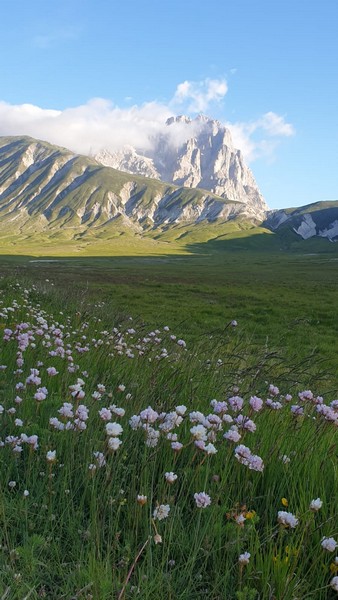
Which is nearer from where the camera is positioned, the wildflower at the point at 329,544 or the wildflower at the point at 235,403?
the wildflower at the point at 329,544

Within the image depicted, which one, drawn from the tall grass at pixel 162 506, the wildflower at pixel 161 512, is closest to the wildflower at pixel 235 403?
the tall grass at pixel 162 506

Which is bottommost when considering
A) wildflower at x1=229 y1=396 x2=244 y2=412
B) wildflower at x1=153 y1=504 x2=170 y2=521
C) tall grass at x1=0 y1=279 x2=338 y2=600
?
tall grass at x1=0 y1=279 x2=338 y2=600

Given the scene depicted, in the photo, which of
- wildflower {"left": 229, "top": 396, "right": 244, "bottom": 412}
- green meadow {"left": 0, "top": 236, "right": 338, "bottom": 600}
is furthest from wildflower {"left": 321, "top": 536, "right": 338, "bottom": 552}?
wildflower {"left": 229, "top": 396, "right": 244, "bottom": 412}

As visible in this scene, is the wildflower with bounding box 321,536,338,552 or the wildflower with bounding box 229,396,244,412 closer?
the wildflower with bounding box 321,536,338,552

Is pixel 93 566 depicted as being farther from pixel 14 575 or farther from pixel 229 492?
pixel 229 492

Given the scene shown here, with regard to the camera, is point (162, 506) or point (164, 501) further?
point (164, 501)

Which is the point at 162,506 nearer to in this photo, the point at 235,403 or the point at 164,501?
the point at 164,501

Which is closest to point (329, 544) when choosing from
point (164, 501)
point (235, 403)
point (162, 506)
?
point (162, 506)

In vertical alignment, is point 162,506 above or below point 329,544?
above

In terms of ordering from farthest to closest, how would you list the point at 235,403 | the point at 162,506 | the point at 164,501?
1. the point at 235,403
2. the point at 164,501
3. the point at 162,506

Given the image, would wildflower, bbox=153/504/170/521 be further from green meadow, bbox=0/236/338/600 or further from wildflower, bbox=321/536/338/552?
wildflower, bbox=321/536/338/552

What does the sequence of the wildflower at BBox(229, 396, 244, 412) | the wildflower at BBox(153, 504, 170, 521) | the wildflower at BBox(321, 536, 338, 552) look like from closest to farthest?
the wildflower at BBox(321, 536, 338, 552) < the wildflower at BBox(153, 504, 170, 521) < the wildflower at BBox(229, 396, 244, 412)

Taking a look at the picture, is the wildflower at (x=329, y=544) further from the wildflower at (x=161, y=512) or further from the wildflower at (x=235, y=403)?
the wildflower at (x=235, y=403)

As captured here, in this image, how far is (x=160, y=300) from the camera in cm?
3691
